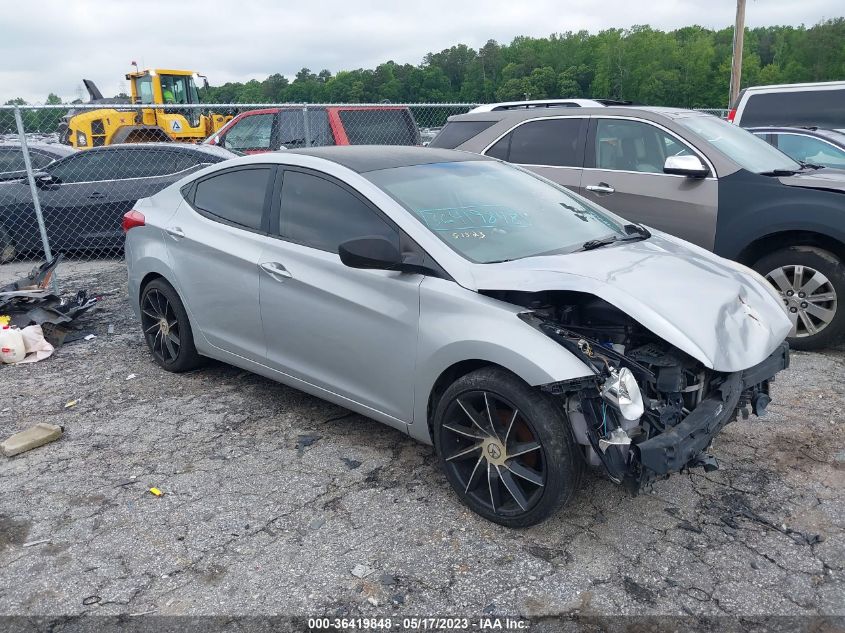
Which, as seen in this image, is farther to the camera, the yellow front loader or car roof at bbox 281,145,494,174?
the yellow front loader

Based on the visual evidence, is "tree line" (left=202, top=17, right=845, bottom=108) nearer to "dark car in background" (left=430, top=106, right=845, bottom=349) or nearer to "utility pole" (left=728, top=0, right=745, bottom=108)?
"utility pole" (left=728, top=0, right=745, bottom=108)

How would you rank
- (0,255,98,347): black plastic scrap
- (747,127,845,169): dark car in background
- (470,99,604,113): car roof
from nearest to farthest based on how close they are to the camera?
(0,255,98,347): black plastic scrap, (470,99,604,113): car roof, (747,127,845,169): dark car in background

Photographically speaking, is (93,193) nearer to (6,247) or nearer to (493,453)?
(6,247)

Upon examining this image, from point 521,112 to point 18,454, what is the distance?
518 centimetres

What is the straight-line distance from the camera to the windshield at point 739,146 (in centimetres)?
600

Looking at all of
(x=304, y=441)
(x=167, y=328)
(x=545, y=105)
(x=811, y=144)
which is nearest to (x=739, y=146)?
(x=545, y=105)

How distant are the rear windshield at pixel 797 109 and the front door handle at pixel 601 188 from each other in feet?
17.9

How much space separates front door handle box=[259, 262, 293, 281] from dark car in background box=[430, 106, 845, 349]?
334 centimetres

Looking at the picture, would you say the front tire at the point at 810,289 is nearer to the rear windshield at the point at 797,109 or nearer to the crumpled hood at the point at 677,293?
the crumpled hood at the point at 677,293

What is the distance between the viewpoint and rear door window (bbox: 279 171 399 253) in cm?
389

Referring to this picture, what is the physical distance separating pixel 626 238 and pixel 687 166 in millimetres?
2122

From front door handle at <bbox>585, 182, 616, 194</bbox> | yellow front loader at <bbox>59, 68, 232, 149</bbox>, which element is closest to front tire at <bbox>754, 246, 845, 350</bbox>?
front door handle at <bbox>585, 182, 616, 194</bbox>

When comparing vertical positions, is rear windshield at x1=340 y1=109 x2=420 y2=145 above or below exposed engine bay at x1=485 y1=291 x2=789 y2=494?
above

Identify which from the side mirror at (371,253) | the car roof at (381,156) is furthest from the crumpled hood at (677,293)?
the car roof at (381,156)
